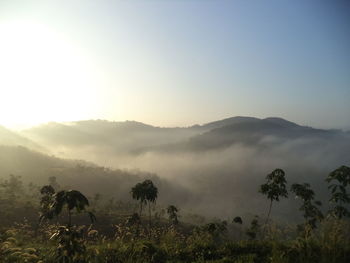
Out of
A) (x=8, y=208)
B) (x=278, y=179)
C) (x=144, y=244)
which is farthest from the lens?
(x=8, y=208)

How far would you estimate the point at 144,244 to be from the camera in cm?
961

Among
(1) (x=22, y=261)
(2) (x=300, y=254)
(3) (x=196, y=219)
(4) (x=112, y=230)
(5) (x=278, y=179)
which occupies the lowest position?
(3) (x=196, y=219)

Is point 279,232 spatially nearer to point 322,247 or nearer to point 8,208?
point 322,247

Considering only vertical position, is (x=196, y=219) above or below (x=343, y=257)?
below

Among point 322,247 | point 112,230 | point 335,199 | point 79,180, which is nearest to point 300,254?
point 322,247

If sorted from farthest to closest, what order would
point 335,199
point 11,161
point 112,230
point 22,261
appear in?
1. point 11,161
2. point 112,230
3. point 335,199
4. point 22,261

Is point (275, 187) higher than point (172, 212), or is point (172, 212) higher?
point (275, 187)

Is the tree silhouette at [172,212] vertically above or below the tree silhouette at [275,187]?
below

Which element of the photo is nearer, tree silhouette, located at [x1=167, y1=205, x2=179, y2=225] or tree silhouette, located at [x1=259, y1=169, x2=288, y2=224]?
tree silhouette, located at [x1=259, y1=169, x2=288, y2=224]

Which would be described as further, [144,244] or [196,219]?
[196,219]

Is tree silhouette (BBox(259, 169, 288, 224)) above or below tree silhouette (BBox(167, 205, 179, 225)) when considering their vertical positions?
above

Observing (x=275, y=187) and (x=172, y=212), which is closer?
(x=275, y=187)

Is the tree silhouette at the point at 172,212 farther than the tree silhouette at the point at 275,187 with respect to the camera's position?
Yes

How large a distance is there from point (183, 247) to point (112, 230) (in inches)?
1523
